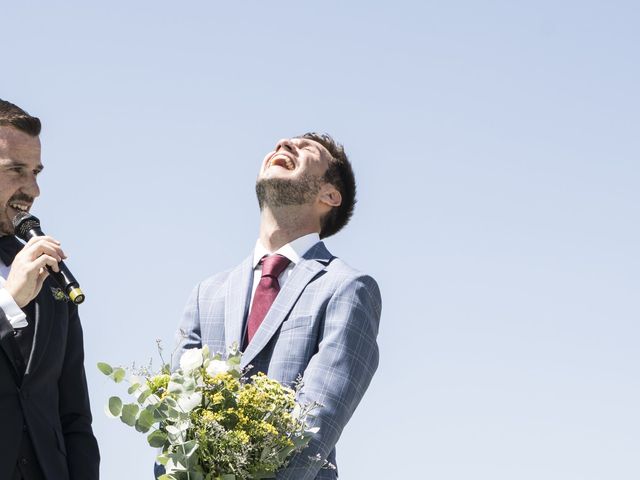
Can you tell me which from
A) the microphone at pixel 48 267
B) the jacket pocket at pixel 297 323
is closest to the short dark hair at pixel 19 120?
the microphone at pixel 48 267

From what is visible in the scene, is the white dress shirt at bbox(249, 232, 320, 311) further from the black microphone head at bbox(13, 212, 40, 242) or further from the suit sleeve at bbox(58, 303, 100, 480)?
the black microphone head at bbox(13, 212, 40, 242)

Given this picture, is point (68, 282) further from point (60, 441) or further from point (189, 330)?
point (189, 330)

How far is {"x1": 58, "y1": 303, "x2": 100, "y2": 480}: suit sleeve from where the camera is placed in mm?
6012

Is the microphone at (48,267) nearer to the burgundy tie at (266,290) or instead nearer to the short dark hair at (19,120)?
the short dark hair at (19,120)

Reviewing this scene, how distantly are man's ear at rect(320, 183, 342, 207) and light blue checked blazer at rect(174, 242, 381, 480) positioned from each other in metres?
0.41

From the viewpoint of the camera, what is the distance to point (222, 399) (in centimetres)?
586

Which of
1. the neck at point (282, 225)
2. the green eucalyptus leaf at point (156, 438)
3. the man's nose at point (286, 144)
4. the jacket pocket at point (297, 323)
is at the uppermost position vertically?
the man's nose at point (286, 144)

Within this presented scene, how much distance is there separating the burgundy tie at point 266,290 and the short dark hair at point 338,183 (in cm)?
69

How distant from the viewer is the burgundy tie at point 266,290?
7.25m

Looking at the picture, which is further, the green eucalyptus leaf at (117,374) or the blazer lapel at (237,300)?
the blazer lapel at (237,300)

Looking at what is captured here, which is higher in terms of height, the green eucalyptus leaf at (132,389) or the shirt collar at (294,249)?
the shirt collar at (294,249)

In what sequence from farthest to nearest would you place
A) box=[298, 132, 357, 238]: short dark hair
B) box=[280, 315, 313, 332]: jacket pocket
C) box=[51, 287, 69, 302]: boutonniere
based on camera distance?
1. box=[298, 132, 357, 238]: short dark hair
2. box=[280, 315, 313, 332]: jacket pocket
3. box=[51, 287, 69, 302]: boutonniere

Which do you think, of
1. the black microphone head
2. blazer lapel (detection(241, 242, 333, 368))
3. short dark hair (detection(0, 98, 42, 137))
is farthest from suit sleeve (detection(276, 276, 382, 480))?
short dark hair (detection(0, 98, 42, 137))

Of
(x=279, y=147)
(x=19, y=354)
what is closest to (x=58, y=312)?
(x=19, y=354)
